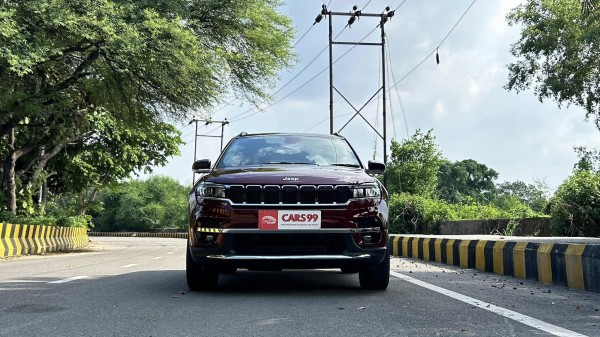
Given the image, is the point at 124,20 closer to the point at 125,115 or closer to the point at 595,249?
the point at 125,115

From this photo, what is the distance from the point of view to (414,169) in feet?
126

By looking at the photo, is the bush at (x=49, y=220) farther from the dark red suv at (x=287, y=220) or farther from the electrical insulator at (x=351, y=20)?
the dark red suv at (x=287, y=220)

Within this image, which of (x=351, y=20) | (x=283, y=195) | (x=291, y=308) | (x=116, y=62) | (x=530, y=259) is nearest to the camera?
(x=291, y=308)

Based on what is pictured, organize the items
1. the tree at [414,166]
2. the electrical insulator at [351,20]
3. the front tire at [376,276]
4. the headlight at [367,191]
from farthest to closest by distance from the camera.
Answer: the tree at [414,166] → the electrical insulator at [351,20] → the front tire at [376,276] → the headlight at [367,191]

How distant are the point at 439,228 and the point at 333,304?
20.2 m

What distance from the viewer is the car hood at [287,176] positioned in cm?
609

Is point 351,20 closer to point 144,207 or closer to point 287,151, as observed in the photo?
point 287,151

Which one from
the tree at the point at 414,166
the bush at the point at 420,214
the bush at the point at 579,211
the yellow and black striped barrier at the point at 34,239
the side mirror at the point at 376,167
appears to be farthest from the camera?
the tree at the point at 414,166

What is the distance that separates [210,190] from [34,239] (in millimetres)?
14711

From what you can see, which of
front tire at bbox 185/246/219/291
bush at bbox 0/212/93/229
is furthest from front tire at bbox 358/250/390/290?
bush at bbox 0/212/93/229

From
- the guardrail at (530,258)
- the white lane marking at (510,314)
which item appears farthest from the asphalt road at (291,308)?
the guardrail at (530,258)

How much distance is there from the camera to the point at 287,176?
6.14 metres

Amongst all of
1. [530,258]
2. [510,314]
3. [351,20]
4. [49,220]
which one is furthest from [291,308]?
[351,20]

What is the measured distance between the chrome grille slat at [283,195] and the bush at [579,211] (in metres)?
14.0
